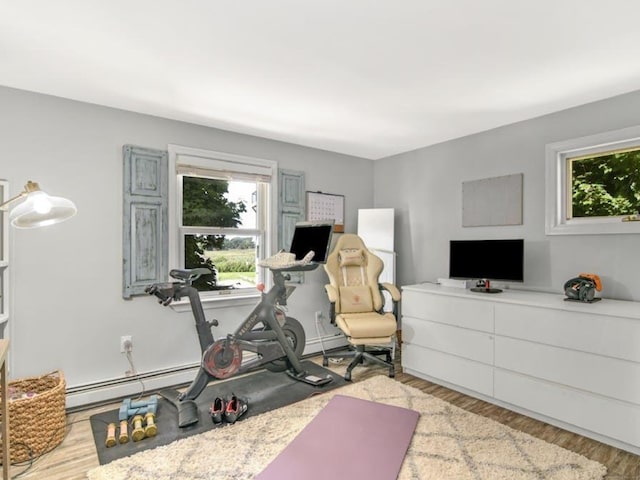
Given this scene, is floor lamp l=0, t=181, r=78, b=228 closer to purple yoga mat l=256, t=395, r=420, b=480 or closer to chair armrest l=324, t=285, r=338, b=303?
purple yoga mat l=256, t=395, r=420, b=480

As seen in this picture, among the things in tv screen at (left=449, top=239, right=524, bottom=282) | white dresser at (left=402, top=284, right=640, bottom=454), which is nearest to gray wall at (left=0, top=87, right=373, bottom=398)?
white dresser at (left=402, top=284, right=640, bottom=454)

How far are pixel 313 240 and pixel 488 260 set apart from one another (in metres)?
1.57

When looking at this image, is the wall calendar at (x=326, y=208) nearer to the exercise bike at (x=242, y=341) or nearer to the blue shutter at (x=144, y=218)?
the exercise bike at (x=242, y=341)

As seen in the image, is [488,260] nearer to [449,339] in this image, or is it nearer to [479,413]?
[449,339]

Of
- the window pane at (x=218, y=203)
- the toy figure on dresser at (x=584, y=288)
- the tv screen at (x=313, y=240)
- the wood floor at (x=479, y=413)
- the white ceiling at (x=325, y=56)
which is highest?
the white ceiling at (x=325, y=56)

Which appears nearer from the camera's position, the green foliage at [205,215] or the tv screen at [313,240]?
the tv screen at [313,240]

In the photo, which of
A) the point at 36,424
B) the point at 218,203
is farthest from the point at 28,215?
the point at 218,203

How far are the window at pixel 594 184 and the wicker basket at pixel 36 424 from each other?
151 inches

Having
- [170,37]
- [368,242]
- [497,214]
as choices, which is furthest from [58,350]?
Answer: [497,214]

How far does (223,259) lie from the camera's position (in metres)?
3.58

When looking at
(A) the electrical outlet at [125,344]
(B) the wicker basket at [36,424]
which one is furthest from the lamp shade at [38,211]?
(A) the electrical outlet at [125,344]

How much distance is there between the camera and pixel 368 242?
4.34 meters

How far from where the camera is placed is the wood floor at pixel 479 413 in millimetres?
1995

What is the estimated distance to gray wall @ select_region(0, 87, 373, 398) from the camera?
8.44ft
